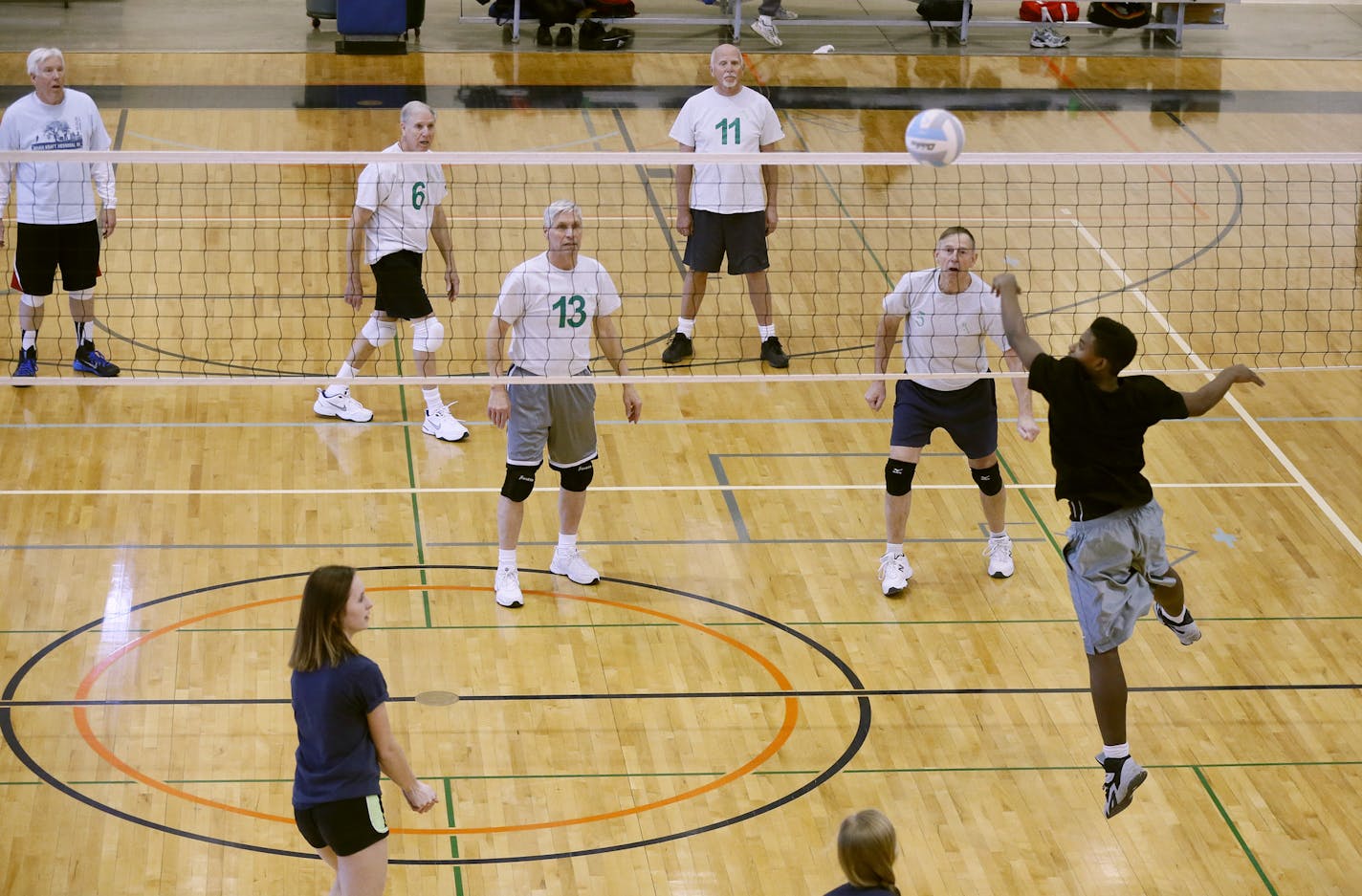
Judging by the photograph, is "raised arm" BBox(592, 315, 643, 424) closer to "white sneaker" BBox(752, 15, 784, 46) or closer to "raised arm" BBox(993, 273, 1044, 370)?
"raised arm" BBox(993, 273, 1044, 370)

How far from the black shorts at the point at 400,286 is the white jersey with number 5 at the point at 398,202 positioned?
6 cm

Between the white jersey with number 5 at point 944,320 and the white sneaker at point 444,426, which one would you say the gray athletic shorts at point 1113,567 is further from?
the white sneaker at point 444,426

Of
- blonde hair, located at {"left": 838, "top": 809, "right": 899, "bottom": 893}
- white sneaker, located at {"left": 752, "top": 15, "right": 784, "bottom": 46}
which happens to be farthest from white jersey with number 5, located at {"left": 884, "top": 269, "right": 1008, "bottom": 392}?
white sneaker, located at {"left": 752, "top": 15, "right": 784, "bottom": 46}

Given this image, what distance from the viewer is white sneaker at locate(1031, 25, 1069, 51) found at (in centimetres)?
2062

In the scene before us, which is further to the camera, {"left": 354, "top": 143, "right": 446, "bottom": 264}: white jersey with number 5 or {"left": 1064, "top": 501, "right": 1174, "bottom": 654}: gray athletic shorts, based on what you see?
{"left": 354, "top": 143, "right": 446, "bottom": 264}: white jersey with number 5

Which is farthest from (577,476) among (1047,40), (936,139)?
(1047,40)

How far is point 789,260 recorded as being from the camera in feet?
46.7

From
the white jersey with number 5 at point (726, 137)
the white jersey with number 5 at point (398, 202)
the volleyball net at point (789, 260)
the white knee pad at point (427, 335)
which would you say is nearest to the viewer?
the white jersey with number 5 at point (398, 202)

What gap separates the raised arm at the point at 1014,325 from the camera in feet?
22.2

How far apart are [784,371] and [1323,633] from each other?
14.2 feet

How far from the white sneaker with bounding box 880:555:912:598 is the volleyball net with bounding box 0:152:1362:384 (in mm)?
2445

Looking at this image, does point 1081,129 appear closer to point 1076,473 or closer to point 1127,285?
point 1127,285

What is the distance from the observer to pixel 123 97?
57.5 ft

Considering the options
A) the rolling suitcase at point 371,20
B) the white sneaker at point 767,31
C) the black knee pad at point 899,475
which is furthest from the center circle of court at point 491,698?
the white sneaker at point 767,31
